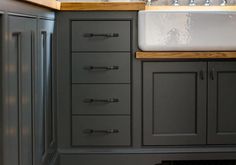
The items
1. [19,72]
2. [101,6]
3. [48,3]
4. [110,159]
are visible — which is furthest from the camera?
[110,159]

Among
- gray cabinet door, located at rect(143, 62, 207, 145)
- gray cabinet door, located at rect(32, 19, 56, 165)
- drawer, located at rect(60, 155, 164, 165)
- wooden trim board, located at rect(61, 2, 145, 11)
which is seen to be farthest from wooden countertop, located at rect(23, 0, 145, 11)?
drawer, located at rect(60, 155, 164, 165)

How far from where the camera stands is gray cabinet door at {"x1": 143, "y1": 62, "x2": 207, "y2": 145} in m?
2.46

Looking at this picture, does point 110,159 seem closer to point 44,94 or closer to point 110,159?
point 110,159

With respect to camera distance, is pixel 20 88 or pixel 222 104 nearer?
pixel 20 88

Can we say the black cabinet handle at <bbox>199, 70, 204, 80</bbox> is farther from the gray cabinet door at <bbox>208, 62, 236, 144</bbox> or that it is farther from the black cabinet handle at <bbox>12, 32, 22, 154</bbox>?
the black cabinet handle at <bbox>12, 32, 22, 154</bbox>

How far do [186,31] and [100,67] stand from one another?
0.46 metres

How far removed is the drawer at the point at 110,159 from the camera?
2492mm

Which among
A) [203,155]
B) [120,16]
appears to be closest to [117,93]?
[120,16]

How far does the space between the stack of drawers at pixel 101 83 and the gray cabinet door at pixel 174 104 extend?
0.35ft

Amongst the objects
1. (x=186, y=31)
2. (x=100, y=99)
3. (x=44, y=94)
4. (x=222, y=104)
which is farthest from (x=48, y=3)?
(x=222, y=104)

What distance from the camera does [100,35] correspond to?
2420mm

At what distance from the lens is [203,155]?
2506 mm

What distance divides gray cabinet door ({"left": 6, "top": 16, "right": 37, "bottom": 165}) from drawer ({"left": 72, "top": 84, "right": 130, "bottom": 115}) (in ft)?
2.42

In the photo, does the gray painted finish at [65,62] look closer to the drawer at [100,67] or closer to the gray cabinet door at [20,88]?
A: the drawer at [100,67]
